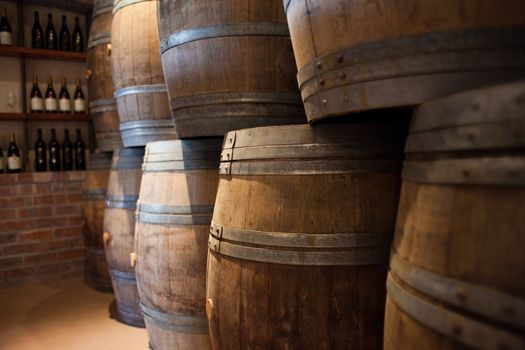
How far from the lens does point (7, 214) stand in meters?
3.92

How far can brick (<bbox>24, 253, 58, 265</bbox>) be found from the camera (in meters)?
4.04

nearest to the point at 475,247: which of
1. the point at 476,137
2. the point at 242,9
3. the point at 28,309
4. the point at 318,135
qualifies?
the point at 476,137

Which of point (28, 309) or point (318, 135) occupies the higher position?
point (318, 135)

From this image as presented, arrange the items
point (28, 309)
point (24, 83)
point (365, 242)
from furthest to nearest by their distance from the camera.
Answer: point (24, 83) → point (28, 309) → point (365, 242)

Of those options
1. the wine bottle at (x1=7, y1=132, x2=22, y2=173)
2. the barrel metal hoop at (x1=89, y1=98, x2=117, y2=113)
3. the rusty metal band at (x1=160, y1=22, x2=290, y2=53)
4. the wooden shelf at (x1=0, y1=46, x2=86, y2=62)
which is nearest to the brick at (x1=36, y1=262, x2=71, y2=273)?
the wine bottle at (x1=7, y1=132, x2=22, y2=173)

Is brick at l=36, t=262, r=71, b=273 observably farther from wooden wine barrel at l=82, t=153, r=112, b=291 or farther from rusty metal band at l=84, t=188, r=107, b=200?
rusty metal band at l=84, t=188, r=107, b=200

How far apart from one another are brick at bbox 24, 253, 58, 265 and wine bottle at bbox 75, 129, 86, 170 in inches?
38.3

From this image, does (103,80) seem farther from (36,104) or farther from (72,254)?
(72,254)

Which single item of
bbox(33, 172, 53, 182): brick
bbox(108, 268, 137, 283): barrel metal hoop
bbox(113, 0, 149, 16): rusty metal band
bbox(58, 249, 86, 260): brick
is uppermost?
bbox(113, 0, 149, 16): rusty metal band

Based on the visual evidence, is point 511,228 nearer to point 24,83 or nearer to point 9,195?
point 9,195

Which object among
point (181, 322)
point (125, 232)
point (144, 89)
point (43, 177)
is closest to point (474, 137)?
point (181, 322)

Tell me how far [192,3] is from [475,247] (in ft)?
4.59

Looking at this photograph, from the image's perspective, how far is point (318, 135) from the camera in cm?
118

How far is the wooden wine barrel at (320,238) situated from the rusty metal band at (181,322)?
0.77 metres
